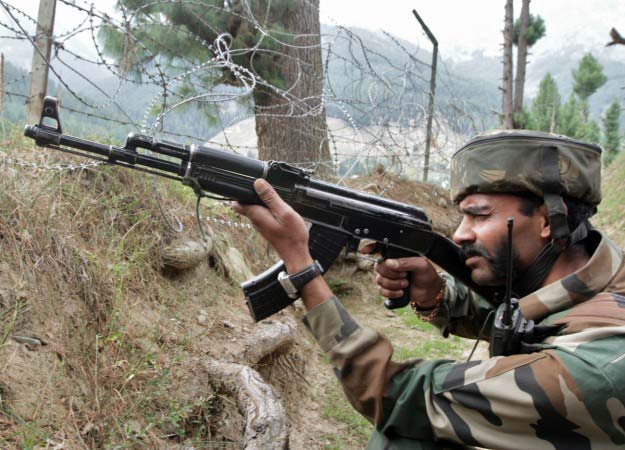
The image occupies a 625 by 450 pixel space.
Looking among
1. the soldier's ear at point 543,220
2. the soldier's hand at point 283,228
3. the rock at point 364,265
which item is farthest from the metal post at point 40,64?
the rock at point 364,265

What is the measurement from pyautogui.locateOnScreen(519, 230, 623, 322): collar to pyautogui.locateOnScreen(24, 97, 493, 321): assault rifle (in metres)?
0.43

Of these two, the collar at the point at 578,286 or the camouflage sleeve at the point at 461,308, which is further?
the camouflage sleeve at the point at 461,308

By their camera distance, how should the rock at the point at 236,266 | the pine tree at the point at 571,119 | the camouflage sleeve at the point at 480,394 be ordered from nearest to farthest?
the camouflage sleeve at the point at 480,394 → the rock at the point at 236,266 → the pine tree at the point at 571,119

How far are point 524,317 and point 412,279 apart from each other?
0.80 metres

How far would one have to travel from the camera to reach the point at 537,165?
202cm

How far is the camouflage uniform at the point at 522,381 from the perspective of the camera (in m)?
1.61

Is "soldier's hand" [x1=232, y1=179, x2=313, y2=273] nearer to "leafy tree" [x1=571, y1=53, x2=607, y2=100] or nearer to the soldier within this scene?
the soldier

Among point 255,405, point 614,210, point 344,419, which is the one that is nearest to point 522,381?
point 255,405

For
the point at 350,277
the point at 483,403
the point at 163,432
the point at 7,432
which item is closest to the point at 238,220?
the point at 350,277

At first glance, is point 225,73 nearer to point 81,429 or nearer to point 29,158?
point 29,158

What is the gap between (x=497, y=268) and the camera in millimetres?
2146

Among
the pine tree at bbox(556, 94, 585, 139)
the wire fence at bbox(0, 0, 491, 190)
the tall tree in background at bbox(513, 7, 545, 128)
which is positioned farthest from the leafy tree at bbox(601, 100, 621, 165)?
the wire fence at bbox(0, 0, 491, 190)

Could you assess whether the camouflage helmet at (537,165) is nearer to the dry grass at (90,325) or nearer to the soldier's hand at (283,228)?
the soldier's hand at (283,228)

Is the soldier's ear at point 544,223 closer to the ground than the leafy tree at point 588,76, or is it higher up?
closer to the ground
